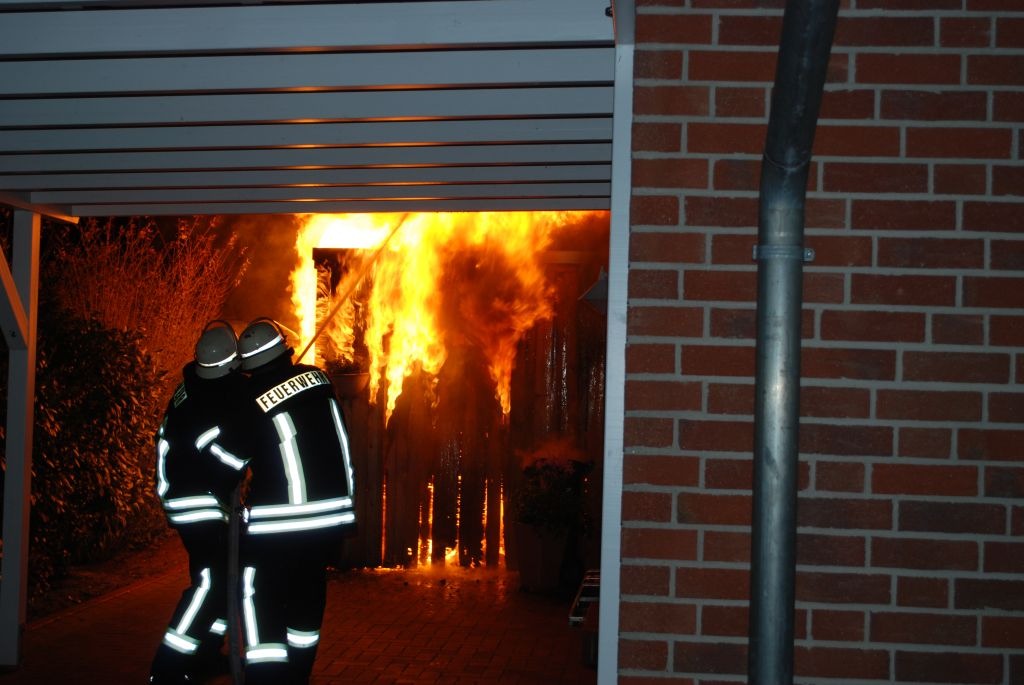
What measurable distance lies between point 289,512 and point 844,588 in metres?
3.35

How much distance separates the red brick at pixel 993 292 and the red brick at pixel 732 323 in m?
0.60

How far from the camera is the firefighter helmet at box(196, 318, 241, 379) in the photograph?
20.9 ft

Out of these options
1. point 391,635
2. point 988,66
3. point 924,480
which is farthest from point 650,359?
point 391,635

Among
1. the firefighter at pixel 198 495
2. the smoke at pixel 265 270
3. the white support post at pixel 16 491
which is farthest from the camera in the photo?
the smoke at pixel 265 270

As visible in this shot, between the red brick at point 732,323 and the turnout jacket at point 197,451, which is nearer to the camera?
the red brick at point 732,323

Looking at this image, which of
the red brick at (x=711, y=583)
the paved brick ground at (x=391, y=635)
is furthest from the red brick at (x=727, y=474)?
the paved brick ground at (x=391, y=635)

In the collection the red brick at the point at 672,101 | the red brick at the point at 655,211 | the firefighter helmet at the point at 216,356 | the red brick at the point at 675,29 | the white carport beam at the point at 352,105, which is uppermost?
the white carport beam at the point at 352,105

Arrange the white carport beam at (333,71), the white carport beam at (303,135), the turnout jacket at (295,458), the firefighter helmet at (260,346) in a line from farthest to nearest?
1. the firefighter helmet at (260,346)
2. the turnout jacket at (295,458)
3. the white carport beam at (303,135)
4. the white carport beam at (333,71)

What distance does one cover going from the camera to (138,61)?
4.70 meters

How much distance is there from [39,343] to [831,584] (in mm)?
7665

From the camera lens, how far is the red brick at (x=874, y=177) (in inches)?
125

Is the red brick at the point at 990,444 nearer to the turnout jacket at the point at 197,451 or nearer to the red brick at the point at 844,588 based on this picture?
the red brick at the point at 844,588

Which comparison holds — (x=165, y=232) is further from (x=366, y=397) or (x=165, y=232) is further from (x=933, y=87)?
(x=933, y=87)

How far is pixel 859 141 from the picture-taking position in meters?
3.18
